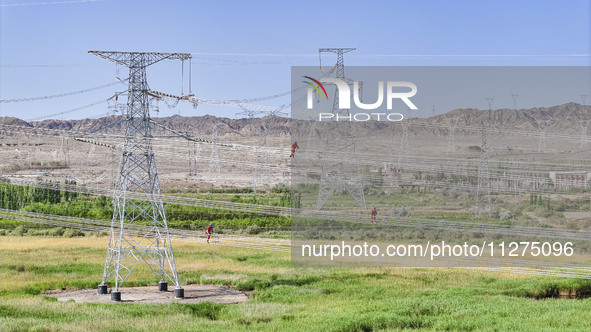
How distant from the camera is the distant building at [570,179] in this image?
8492 centimetres

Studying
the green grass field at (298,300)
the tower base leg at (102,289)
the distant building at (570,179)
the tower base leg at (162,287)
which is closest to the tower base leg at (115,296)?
the green grass field at (298,300)

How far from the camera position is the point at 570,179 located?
285ft

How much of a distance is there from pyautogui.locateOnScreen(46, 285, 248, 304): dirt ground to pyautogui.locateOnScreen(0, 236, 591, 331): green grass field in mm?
924

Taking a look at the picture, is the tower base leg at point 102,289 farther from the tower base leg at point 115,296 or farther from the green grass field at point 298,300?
the green grass field at point 298,300

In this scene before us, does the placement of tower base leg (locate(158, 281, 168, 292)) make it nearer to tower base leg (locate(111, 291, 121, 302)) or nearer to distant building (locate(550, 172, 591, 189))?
tower base leg (locate(111, 291, 121, 302))

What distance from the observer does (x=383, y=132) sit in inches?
6407

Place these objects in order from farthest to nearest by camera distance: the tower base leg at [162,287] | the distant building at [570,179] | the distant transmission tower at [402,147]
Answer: the distant building at [570,179]
the distant transmission tower at [402,147]
the tower base leg at [162,287]

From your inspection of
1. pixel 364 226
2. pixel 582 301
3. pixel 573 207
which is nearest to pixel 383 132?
pixel 573 207

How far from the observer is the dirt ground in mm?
30672

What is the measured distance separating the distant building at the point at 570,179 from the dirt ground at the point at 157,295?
62.0 metres

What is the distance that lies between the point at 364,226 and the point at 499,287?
77.8 feet

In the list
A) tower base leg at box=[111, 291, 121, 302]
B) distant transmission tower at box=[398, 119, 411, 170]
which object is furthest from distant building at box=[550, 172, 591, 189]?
tower base leg at box=[111, 291, 121, 302]

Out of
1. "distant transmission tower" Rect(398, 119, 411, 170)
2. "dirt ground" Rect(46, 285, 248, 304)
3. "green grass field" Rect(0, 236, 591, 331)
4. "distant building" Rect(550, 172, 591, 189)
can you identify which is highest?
"distant transmission tower" Rect(398, 119, 411, 170)

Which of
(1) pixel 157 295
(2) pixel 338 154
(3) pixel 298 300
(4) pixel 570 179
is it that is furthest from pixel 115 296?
(4) pixel 570 179
